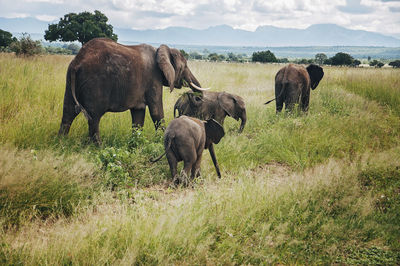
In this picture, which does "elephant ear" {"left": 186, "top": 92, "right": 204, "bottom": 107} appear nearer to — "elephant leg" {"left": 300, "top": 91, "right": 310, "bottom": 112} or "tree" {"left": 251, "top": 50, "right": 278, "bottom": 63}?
"elephant leg" {"left": 300, "top": 91, "right": 310, "bottom": 112}

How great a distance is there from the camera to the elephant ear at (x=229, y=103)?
7.32 metres

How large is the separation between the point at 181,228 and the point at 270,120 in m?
6.16

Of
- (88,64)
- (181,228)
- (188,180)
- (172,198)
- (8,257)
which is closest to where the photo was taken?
(8,257)

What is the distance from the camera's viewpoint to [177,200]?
4.55 metres

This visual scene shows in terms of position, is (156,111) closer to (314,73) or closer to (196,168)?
(196,168)

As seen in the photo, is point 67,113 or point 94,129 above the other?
point 67,113

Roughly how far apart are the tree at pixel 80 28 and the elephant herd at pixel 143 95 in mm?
28623

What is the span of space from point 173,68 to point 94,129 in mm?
A: 1889

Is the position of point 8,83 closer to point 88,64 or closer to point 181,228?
point 88,64

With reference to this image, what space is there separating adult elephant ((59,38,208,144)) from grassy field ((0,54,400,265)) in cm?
54

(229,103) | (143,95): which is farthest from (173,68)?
(229,103)

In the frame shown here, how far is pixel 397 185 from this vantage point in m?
5.37

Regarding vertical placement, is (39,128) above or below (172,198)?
above

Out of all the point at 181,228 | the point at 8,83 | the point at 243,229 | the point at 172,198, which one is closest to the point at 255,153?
the point at 172,198
